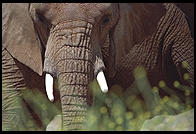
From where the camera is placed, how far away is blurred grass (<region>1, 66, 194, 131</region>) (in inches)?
279

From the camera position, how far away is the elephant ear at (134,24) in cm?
680

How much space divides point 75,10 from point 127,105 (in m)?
0.84

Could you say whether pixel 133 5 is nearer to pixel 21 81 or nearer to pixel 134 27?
pixel 134 27

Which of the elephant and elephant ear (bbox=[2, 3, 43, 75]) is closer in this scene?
the elephant

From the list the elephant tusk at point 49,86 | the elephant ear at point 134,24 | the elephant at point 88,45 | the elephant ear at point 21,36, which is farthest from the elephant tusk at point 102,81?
the elephant ear at point 21,36

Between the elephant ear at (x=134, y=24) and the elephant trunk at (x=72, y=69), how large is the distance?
1.00ft

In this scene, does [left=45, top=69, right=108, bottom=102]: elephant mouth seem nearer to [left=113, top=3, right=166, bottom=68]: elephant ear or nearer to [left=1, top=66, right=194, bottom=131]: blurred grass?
[left=113, top=3, right=166, bottom=68]: elephant ear

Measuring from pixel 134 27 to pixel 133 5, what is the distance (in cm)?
13

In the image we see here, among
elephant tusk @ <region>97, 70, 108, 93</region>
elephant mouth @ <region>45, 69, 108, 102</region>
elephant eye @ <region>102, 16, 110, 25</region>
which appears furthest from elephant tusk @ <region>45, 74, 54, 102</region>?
elephant eye @ <region>102, 16, 110, 25</region>

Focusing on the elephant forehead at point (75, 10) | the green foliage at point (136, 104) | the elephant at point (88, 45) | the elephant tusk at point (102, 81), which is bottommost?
the green foliage at point (136, 104)

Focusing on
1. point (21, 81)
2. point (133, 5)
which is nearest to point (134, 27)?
point (133, 5)

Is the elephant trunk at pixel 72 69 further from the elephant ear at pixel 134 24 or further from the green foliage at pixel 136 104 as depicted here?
the green foliage at pixel 136 104

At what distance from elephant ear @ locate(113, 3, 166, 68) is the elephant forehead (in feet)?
0.76

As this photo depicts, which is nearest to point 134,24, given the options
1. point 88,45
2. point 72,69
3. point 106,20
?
point 106,20
